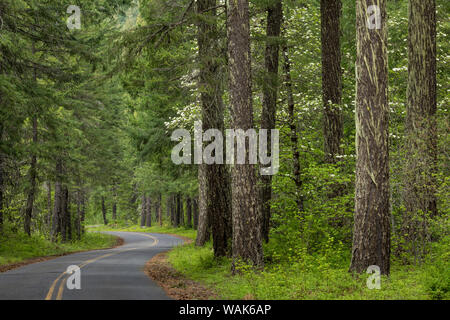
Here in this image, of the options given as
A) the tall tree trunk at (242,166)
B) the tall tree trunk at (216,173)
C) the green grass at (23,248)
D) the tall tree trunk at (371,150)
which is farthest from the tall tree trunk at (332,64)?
the green grass at (23,248)

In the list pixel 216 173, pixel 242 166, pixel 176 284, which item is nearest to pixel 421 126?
pixel 242 166

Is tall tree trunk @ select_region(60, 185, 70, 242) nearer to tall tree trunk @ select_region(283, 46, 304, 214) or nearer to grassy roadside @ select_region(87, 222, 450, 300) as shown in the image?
tall tree trunk @ select_region(283, 46, 304, 214)

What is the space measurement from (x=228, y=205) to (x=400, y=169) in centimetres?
599

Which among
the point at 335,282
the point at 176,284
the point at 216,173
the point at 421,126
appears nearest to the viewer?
the point at 335,282

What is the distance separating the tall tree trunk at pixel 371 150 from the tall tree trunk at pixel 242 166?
3.25m

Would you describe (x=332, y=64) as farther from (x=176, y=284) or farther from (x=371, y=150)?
(x=176, y=284)

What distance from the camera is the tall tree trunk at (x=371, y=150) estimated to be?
11109mm

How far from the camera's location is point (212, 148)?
1745 centimetres

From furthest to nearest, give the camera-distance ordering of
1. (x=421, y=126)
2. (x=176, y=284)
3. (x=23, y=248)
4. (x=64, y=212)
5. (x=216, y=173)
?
(x=64, y=212) → (x=23, y=248) → (x=216, y=173) → (x=176, y=284) → (x=421, y=126)

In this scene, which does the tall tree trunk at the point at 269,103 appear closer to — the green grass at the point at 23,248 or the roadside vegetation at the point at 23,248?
the roadside vegetation at the point at 23,248

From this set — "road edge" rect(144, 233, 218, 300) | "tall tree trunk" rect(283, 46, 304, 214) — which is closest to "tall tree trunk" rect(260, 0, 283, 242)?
"tall tree trunk" rect(283, 46, 304, 214)

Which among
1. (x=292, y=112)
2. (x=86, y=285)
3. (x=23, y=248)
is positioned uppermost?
(x=292, y=112)

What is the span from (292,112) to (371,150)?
8.16 meters

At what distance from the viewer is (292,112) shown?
63.0ft
